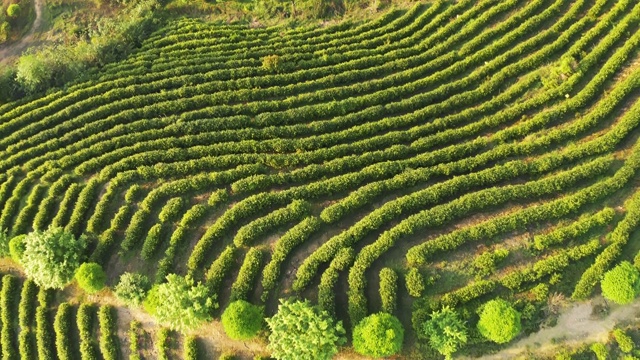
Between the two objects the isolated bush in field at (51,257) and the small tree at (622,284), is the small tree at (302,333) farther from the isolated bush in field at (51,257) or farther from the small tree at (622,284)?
the small tree at (622,284)

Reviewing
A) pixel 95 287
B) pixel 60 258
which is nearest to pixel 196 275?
pixel 95 287

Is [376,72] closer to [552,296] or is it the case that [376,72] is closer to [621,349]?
[552,296]

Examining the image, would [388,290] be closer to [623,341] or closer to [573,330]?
[573,330]

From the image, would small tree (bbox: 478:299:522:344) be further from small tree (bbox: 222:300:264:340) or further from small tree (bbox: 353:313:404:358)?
small tree (bbox: 222:300:264:340)

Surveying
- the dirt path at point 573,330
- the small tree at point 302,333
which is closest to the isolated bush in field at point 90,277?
the small tree at point 302,333

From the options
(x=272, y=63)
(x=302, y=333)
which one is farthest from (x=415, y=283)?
(x=272, y=63)
